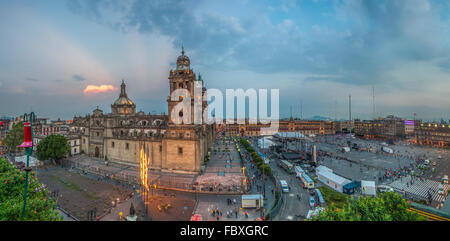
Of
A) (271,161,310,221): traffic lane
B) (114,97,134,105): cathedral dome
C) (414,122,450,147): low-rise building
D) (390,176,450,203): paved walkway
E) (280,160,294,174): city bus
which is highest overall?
(114,97,134,105): cathedral dome

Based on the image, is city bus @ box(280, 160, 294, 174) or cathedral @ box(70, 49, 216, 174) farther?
A: city bus @ box(280, 160, 294, 174)

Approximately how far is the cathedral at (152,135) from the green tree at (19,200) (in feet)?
67.0

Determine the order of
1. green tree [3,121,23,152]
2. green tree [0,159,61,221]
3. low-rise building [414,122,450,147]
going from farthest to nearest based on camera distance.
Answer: low-rise building [414,122,450,147] → green tree [3,121,23,152] → green tree [0,159,61,221]

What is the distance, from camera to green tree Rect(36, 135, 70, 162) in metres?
36.2

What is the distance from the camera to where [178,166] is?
34.7 m

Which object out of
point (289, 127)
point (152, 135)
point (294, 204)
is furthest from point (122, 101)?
point (289, 127)

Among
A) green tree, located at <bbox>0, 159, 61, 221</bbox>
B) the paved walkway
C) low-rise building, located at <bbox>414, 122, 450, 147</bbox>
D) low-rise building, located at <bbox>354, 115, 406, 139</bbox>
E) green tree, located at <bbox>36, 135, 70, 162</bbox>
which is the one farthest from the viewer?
low-rise building, located at <bbox>354, 115, 406, 139</bbox>

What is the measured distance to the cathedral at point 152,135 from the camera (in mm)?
34438

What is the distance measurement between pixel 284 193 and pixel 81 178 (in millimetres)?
31774

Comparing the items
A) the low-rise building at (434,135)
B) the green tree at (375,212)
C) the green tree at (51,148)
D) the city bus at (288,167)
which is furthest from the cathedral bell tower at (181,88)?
the low-rise building at (434,135)

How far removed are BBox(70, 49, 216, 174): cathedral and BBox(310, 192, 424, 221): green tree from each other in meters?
25.4

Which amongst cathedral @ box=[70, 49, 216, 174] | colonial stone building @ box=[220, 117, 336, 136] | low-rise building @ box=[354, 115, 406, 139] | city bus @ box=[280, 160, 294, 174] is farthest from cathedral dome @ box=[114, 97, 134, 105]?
low-rise building @ box=[354, 115, 406, 139]

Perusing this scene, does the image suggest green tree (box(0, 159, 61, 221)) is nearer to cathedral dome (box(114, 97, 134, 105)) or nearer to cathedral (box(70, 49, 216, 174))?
cathedral (box(70, 49, 216, 174))

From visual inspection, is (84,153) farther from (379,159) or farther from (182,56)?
(379,159)
